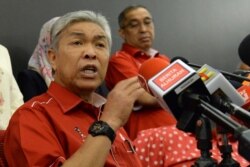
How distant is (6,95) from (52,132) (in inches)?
27.3

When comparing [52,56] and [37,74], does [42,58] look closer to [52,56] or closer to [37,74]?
[37,74]

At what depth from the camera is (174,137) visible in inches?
65.0

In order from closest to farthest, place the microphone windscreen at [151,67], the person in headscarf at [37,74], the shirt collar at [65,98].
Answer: the shirt collar at [65,98] < the microphone windscreen at [151,67] < the person in headscarf at [37,74]

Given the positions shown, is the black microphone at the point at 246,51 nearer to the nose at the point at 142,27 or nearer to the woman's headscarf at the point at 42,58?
the woman's headscarf at the point at 42,58

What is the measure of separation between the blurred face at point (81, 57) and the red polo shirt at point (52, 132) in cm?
4

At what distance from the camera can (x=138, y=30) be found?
2617mm

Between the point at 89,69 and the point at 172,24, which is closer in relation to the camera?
the point at 89,69

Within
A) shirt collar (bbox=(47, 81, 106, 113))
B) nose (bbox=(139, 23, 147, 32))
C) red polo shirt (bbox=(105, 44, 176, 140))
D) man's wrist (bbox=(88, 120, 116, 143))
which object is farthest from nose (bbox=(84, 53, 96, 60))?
nose (bbox=(139, 23, 147, 32))

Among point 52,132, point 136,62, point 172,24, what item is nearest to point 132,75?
point 136,62

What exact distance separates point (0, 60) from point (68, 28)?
641mm

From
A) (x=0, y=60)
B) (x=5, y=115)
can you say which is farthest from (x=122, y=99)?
(x=0, y=60)

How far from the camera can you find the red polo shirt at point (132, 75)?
2.19 meters

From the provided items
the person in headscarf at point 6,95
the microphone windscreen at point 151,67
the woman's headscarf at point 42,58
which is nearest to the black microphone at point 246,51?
the microphone windscreen at point 151,67

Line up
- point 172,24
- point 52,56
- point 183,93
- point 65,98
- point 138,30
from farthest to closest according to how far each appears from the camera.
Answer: point 172,24 < point 138,30 < point 52,56 < point 65,98 < point 183,93
